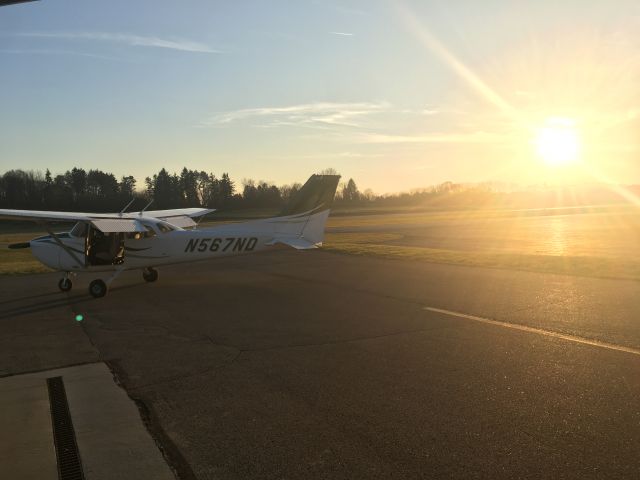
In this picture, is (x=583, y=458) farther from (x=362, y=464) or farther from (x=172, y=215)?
(x=172, y=215)

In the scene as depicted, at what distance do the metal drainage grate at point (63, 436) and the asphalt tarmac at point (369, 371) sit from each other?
0.76 metres

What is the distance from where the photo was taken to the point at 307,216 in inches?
667

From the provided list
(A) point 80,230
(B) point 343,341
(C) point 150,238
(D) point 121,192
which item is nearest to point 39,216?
(A) point 80,230

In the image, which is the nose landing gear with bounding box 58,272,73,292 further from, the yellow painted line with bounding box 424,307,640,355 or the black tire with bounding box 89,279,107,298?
the yellow painted line with bounding box 424,307,640,355

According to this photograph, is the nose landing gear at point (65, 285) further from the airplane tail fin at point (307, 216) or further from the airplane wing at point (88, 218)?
A: the airplane tail fin at point (307, 216)

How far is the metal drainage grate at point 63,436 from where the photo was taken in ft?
14.5

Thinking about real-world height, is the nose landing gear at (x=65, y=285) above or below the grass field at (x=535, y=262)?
above

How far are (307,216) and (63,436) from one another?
12.3 meters

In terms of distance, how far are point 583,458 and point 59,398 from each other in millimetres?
5805

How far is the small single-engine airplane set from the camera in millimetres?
15016

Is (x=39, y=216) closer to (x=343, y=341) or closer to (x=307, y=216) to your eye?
(x=307, y=216)

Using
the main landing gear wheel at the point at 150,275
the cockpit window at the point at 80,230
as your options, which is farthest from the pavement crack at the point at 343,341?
the main landing gear wheel at the point at 150,275

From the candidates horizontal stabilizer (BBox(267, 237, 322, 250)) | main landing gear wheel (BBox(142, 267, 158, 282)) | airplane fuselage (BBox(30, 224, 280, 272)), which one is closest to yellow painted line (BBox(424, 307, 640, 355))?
horizontal stabilizer (BBox(267, 237, 322, 250))

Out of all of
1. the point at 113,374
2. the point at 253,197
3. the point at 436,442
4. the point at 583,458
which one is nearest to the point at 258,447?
the point at 436,442
